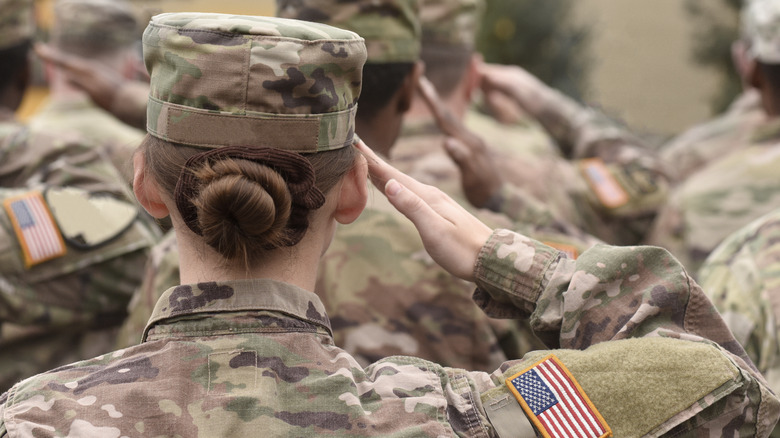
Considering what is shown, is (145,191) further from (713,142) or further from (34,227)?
(713,142)

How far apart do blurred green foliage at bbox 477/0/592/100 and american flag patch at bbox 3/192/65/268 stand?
6824 millimetres

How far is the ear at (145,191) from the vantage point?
1.52m

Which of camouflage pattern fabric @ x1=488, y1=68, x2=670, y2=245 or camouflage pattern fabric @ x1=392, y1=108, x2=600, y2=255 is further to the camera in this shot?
camouflage pattern fabric @ x1=488, y1=68, x2=670, y2=245

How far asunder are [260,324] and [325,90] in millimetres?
403

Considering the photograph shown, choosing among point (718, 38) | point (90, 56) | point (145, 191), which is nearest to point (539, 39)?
point (718, 38)

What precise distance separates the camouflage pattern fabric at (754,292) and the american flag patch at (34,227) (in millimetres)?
1943

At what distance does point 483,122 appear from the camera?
485 cm

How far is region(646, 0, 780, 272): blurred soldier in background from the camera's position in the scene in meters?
3.70

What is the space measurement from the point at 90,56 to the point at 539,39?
5.80 meters

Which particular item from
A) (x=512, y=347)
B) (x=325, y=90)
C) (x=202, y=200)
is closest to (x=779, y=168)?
(x=512, y=347)

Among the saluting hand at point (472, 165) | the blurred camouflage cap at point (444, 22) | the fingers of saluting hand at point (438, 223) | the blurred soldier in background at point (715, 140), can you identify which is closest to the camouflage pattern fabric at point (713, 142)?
the blurred soldier in background at point (715, 140)

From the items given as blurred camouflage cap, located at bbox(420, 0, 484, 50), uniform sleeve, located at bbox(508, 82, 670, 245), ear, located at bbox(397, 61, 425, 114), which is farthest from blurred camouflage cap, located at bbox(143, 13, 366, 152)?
uniform sleeve, located at bbox(508, 82, 670, 245)

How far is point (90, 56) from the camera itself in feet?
14.2

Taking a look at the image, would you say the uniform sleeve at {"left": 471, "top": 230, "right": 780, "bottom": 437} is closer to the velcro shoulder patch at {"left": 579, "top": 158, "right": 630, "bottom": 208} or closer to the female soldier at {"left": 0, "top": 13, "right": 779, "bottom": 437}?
the female soldier at {"left": 0, "top": 13, "right": 779, "bottom": 437}
